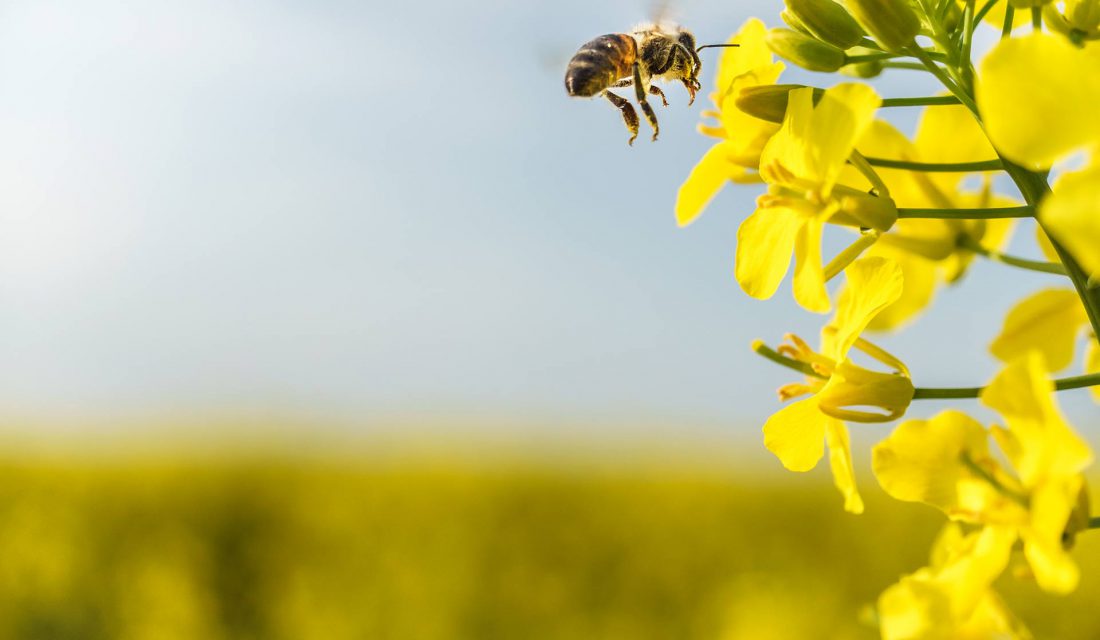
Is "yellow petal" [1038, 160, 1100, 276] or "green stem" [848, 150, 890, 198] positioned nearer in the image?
"yellow petal" [1038, 160, 1100, 276]

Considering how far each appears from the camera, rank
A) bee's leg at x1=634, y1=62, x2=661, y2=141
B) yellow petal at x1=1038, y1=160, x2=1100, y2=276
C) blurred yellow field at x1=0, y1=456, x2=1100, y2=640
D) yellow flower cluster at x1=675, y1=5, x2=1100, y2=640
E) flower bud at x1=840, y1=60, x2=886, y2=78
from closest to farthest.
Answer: yellow petal at x1=1038, y1=160, x2=1100, y2=276, yellow flower cluster at x1=675, y1=5, x2=1100, y2=640, flower bud at x1=840, y1=60, x2=886, y2=78, bee's leg at x1=634, y1=62, x2=661, y2=141, blurred yellow field at x1=0, y1=456, x2=1100, y2=640

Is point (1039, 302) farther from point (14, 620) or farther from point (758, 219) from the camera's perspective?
point (14, 620)

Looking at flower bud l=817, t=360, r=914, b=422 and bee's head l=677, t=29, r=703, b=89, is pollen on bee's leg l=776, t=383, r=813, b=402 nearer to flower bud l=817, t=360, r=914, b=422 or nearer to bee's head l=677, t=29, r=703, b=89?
flower bud l=817, t=360, r=914, b=422

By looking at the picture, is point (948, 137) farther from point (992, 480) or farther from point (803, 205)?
point (992, 480)

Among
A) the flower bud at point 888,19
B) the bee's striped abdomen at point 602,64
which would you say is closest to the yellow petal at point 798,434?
the flower bud at point 888,19

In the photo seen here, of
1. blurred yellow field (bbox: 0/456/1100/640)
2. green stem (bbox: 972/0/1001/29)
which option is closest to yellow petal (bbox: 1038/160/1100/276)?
green stem (bbox: 972/0/1001/29)
